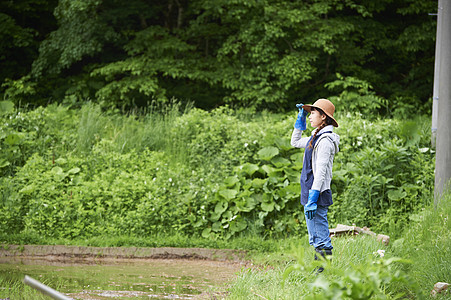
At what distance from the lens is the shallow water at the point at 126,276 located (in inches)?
185

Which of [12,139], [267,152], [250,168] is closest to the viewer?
[250,168]

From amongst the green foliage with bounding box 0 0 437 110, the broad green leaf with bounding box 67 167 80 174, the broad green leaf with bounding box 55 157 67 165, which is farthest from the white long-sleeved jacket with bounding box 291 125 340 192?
the green foliage with bounding box 0 0 437 110

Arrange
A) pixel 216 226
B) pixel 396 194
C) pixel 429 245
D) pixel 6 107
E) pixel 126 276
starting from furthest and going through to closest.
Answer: pixel 6 107 < pixel 216 226 < pixel 396 194 < pixel 126 276 < pixel 429 245

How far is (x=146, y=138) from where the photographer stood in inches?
361

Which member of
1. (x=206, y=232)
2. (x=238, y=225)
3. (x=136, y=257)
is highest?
(x=238, y=225)

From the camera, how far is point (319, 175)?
4.27m

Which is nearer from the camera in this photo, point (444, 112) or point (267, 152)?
point (444, 112)

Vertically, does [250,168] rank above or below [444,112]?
below

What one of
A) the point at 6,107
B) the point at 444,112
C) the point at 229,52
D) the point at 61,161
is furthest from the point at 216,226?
the point at 229,52

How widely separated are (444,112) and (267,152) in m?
2.62

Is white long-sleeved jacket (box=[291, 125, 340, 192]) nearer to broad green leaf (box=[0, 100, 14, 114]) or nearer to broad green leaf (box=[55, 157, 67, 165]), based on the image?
broad green leaf (box=[55, 157, 67, 165])

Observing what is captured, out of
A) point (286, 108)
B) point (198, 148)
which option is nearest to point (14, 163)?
point (198, 148)

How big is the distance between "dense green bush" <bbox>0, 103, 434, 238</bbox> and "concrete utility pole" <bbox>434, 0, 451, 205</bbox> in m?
0.50

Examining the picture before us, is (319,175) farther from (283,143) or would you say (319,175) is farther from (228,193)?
(283,143)
